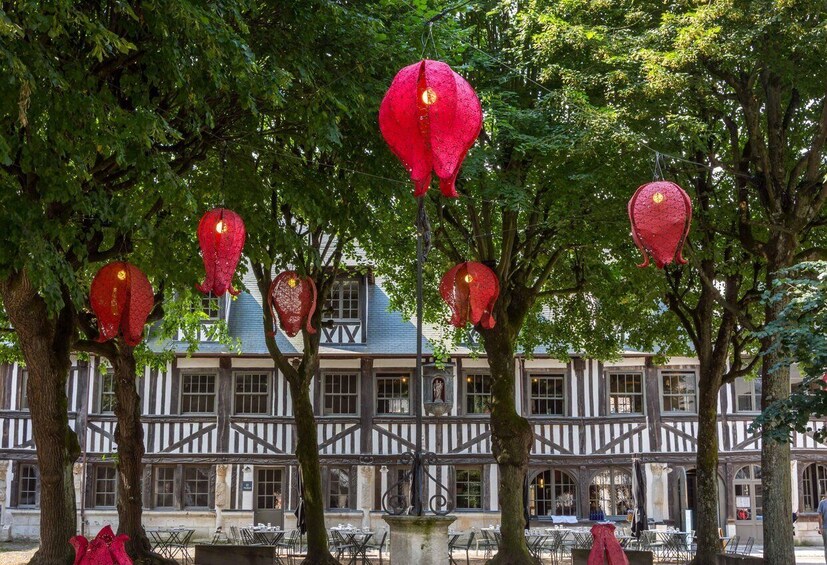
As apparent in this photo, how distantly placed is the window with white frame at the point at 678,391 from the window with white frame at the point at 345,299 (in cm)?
906

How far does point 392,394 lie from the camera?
28.0 metres

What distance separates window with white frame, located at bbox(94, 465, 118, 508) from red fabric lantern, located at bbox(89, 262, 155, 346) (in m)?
19.2

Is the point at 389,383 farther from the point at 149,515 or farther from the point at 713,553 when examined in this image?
the point at 713,553

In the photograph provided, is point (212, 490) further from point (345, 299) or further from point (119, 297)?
point (119, 297)

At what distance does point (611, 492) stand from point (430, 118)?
71.7 ft

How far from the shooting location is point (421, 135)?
761 cm

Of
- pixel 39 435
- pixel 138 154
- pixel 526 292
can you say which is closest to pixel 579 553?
pixel 526 292

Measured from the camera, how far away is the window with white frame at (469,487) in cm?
2761

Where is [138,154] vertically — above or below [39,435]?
above

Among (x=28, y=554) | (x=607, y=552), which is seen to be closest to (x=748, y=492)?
(x=607, y=552)

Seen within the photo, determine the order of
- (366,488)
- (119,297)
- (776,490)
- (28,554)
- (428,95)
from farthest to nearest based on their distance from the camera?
1. (366,488)
2. (28,554)
3. (776,490)
4. (119,297)
5. (428,95)

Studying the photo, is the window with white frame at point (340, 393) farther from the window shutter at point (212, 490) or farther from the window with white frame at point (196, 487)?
the window with white frame at point (196, 487)

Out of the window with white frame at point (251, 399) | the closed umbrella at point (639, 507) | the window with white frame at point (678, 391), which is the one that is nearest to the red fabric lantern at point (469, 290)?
the closed umbrella at point (639, 507)

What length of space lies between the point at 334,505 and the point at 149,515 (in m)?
5.17
